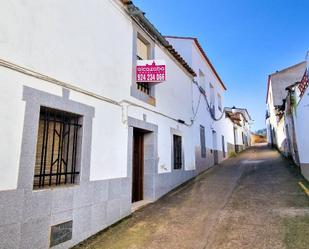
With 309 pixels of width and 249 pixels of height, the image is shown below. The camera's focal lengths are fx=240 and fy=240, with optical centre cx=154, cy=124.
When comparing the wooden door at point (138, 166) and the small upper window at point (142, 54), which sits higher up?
the small upper window at point (142, 54)

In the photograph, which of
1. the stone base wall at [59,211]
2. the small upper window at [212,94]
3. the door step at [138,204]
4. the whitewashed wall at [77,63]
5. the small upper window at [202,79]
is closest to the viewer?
the stone base wall at [59,211]

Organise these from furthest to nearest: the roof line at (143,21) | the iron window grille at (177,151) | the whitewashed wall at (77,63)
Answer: the iron window grille at (177,151)
the roof line at (143,21)
the whitewashed wall at (77,63)

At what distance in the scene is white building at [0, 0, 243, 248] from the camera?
3600 mm

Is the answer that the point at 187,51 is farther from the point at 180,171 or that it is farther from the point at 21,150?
the point at 21,150

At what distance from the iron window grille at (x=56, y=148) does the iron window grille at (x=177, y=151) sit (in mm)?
4943

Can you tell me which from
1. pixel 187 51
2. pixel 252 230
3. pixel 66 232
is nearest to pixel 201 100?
pixel 187 51

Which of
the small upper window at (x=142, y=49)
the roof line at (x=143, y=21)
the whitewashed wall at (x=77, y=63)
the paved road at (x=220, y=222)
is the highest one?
the roof line at (x=143, y=21)

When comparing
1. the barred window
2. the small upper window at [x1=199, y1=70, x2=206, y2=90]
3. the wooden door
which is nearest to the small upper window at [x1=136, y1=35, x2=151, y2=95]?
the wooden door

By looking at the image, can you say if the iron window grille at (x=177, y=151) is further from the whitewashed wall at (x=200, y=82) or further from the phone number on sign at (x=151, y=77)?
the phone number on sign at (x=151, y=77)

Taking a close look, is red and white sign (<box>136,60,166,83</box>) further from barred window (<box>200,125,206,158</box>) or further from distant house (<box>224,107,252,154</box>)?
distant house (<box>224,107,252,154</box>)

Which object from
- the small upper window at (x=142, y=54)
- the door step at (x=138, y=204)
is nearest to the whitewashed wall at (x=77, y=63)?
the small upper window at (x=142, y=54)

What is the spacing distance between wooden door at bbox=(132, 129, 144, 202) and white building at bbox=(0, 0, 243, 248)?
0.03 m

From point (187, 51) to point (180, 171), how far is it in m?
6.30

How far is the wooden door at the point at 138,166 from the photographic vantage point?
7.38 meters
